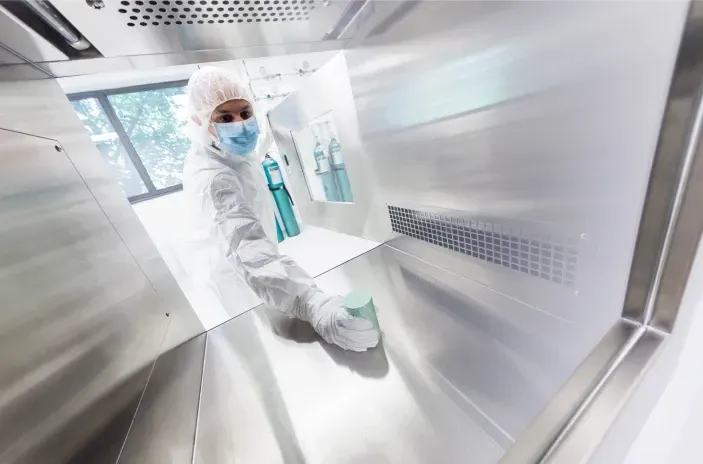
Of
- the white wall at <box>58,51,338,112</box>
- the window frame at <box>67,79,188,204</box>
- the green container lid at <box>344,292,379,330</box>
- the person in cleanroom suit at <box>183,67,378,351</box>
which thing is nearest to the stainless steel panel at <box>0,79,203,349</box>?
the person in cleanroom suit at <box>183,67,378,351</box>

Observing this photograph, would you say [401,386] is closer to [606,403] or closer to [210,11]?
[606,403]

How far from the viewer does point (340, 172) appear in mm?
1464

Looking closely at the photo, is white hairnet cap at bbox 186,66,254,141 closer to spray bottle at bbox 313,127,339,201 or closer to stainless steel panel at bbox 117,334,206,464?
spray bottle at bbox 313,127,339,201

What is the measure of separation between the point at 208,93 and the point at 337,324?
112cm

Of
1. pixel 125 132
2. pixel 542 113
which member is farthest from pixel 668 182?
pixel 125 132

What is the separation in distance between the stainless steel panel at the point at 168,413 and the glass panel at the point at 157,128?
220cm

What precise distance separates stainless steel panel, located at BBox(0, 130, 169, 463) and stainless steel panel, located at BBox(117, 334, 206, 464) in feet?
0.12

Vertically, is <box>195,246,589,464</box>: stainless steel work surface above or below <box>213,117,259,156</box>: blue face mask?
below

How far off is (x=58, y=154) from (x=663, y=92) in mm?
1153

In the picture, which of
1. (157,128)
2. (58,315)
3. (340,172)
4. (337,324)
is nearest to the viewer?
(58,315)

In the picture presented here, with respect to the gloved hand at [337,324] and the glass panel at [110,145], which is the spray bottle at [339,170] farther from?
the glass panel at [110,145]

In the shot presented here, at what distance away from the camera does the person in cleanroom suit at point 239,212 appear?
80 centimetres

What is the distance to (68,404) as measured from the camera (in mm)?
468

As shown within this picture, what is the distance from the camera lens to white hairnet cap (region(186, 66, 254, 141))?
1.14m
